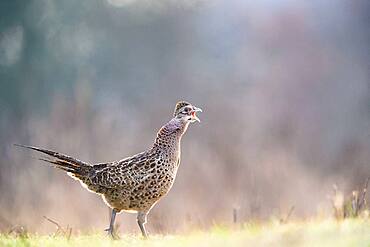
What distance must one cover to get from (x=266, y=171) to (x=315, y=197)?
0.63 metres

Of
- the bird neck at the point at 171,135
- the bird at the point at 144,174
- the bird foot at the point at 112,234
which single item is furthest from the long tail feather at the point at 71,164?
the bird foot at the point at 112,234

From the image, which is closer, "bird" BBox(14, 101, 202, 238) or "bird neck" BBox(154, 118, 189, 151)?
"bird" BBox(14, 101, 202, 238)

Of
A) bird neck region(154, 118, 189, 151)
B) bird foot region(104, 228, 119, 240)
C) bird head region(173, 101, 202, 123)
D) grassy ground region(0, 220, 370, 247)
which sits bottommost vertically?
grassy ground region(0, 220, 370, 247)

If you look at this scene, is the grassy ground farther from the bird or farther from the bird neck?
the bird neck

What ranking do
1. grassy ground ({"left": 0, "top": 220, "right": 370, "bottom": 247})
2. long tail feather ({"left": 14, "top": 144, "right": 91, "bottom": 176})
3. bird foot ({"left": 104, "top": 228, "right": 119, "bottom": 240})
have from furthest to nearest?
long tail feather ({"left": 14, "top": 144, "right": 91, "bottom": 176}) → bird foot ({"left": 104, "top": 228, "right": 119, "bottom": 240}) → grassy ground ({"left": 0, "top": 220, "right": 370, "bottom": 247})

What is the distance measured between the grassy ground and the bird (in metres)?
0.54

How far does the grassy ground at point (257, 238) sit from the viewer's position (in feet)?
14.4

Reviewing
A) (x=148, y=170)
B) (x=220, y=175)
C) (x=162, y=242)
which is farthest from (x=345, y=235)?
(x=220, y=175)

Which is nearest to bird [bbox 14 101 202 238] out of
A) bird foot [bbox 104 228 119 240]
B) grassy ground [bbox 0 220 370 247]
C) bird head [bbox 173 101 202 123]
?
bird head [bbox 173 101 202 123]

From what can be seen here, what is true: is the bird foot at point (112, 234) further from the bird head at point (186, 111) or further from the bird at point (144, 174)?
the bird head at point (186, 111)

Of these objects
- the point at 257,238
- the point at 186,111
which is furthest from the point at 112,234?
the point at 257,238

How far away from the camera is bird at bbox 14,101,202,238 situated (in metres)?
6.07

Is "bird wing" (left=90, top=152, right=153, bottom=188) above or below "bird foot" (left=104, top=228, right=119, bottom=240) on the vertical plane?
above

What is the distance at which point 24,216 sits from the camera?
7.88 metres
